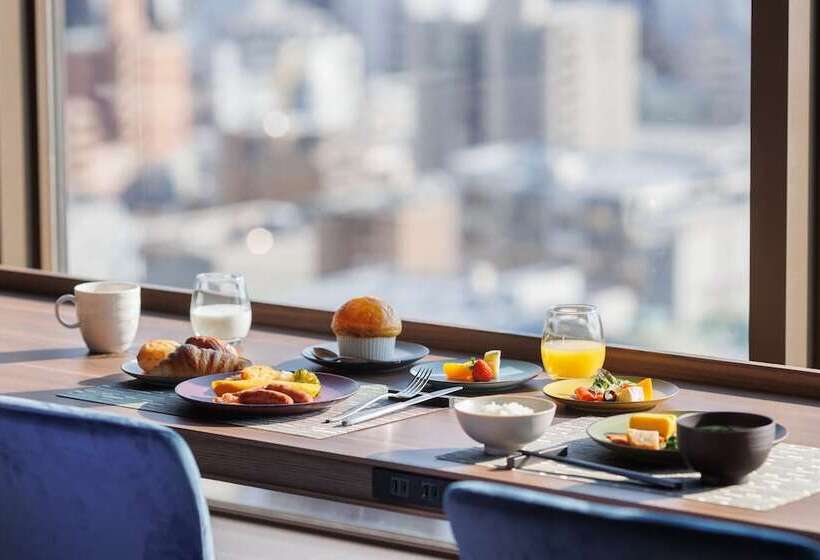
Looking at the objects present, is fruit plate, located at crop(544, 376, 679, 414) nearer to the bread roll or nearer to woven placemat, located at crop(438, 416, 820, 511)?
woven placemat, located at crop(438, 416, 820, 511)

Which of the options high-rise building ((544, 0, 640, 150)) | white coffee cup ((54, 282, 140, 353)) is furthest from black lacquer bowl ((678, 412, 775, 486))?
high-rise building ((544, 0, 640, 150))

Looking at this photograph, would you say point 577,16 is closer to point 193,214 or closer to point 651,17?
point 651,17

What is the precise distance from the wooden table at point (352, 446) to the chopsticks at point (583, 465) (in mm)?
21

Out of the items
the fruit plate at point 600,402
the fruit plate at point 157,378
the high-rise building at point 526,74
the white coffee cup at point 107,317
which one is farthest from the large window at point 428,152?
the fruit plate at point 600,402

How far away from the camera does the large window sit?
11.9m

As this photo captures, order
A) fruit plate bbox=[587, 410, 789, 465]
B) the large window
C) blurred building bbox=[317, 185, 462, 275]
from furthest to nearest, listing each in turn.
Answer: blurred building bbox=[317, 185, 462, 275], the large window, fruit plate bbox=[587, 410, 789, 465]

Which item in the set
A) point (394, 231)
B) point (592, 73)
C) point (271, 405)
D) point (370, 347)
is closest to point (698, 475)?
point (271, 405)

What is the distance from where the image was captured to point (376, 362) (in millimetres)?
1830

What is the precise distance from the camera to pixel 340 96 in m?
13.8

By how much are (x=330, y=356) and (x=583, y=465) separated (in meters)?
0.60

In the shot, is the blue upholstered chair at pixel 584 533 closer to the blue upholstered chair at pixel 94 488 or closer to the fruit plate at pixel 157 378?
the blue upholstered chair at pixel 94 488

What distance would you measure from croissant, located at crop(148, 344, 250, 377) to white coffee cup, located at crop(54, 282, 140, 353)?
220mm

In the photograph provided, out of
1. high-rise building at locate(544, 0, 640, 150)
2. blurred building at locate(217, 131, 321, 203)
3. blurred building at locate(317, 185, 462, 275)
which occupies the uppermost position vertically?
high-rise building at locate(544, 0, 640, 150)

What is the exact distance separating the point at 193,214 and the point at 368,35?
361cm
